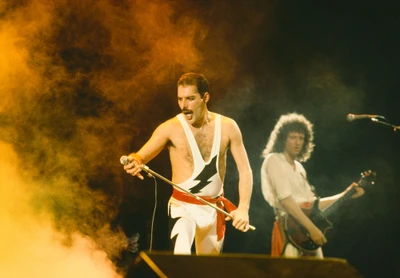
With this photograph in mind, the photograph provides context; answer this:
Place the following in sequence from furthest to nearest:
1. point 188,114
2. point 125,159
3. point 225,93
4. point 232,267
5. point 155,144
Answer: point 225,93, point 188,114, point 155,144, point 125,159, point 232,267

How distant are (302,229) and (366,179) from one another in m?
0.86

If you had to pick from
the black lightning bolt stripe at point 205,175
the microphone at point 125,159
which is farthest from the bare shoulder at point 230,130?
the microphone at point 125,159

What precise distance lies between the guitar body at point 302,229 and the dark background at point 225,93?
178mm

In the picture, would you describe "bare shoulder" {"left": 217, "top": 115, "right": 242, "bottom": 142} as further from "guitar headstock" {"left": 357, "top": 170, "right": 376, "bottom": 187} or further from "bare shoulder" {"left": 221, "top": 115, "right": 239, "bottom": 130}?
"guitar headstock" {"left": 357, "top": 170, "right": 376, "bottom": 187}

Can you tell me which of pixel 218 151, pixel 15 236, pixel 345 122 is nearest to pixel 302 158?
pixel 345 122

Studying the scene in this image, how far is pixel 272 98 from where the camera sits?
516 cm

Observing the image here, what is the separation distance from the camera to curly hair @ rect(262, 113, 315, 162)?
5.09m

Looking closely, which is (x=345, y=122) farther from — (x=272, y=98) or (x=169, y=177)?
(x=169, y=177)

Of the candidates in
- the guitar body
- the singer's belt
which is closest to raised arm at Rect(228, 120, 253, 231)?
the singer's belt

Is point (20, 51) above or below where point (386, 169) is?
above

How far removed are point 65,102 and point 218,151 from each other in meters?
1.40

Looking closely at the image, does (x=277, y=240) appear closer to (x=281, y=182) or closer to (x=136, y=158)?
(x=281, y=182)

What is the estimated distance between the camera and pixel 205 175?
4457 millimetres

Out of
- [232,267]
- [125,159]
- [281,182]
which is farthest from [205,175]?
[232,267]
